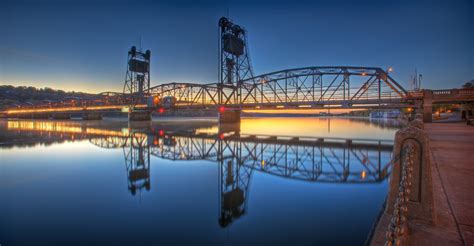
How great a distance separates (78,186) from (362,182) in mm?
11542

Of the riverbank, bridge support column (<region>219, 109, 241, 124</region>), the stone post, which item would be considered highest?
bridge support column (<region>219, 109, 241, 124</region>)

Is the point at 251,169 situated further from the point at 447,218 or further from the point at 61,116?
the point at 61,116

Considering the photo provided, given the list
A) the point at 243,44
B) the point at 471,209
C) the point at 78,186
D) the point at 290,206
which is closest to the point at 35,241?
the point at 78,186

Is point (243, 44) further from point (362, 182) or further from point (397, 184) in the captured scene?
point (397, 184)

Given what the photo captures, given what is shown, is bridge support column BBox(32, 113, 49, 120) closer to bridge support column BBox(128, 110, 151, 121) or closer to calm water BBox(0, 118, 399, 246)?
bridge support column BBox(128, 110, 151, 121)

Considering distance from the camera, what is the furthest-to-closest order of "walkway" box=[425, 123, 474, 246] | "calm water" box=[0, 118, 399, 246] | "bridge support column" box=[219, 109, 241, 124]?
"bridge support column" box=[219, 109, 241, 124]
"calm water" box=[0, 118, 399, 246]
"walkway" box=[425, 123, 474, 246]

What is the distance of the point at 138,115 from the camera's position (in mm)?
79000

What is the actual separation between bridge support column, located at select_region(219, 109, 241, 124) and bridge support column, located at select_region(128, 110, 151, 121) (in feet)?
102

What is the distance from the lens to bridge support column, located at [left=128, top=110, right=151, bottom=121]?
3081 inches

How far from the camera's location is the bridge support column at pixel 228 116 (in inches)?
2400

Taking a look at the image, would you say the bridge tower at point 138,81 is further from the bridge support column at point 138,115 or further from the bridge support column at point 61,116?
the bridge support column at point 61,116

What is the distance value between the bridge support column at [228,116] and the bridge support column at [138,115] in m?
30.9

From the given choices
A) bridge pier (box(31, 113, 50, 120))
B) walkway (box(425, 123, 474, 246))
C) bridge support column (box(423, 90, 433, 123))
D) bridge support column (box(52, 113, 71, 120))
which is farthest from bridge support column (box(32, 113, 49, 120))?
walkway (box(425, 123, 474, 246))

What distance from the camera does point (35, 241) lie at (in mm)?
5312
